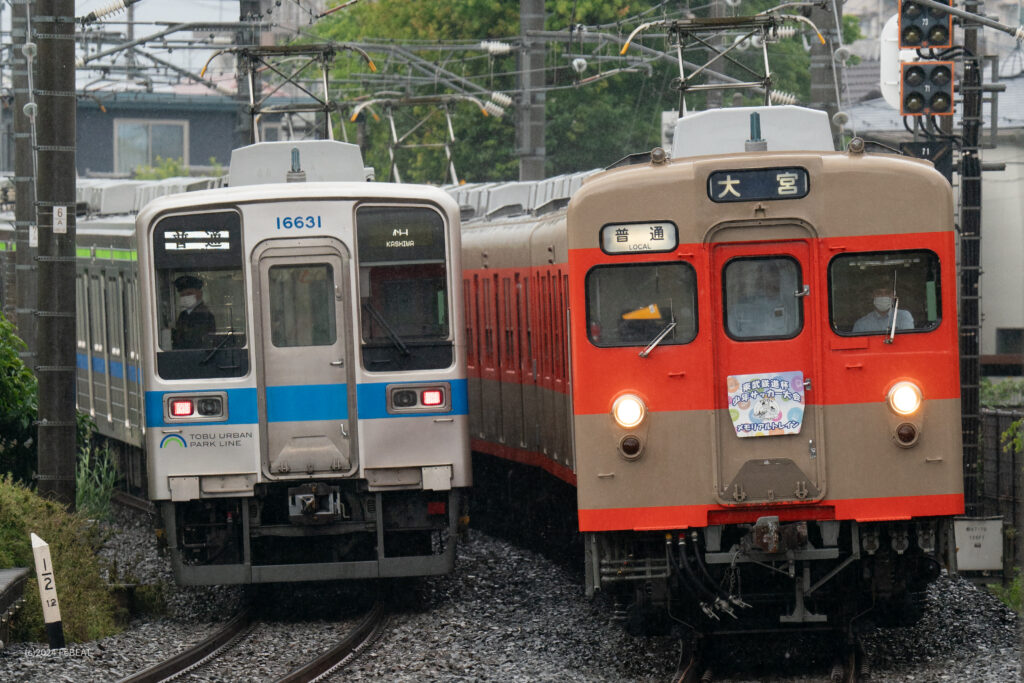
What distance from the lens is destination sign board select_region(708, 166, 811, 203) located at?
9.51 metres

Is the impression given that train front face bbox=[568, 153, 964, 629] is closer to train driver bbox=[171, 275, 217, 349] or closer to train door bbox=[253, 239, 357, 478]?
train door bbox=[253, 239, 357, 478]

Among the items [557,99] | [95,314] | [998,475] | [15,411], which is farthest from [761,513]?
[557,99]

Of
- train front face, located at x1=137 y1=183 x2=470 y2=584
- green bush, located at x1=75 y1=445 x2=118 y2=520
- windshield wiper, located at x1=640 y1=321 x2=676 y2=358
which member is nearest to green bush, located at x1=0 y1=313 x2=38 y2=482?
green bush, located at x1=75 y1=445 x2=118 y2=520

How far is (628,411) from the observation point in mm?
9531

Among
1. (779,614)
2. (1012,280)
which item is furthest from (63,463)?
(1012,280)

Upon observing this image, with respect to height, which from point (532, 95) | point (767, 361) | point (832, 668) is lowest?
point (832, 668)

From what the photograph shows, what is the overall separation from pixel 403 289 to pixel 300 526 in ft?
5.73

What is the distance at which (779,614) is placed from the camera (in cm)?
1021

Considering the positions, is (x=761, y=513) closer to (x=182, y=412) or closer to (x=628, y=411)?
(x=628, y=411)

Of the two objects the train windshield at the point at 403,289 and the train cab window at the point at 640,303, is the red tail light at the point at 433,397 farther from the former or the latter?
the train cab window at the point at 640,303

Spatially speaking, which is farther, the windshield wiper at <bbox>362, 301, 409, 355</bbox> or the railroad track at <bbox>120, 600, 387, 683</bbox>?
the windshield wiper at <bbox>362, 301, 409, 355</bbox>

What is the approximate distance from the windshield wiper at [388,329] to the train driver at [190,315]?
3.47ft

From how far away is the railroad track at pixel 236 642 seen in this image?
10.0 metres

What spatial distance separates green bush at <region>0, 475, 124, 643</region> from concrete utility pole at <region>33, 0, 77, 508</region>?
1.62 feet
